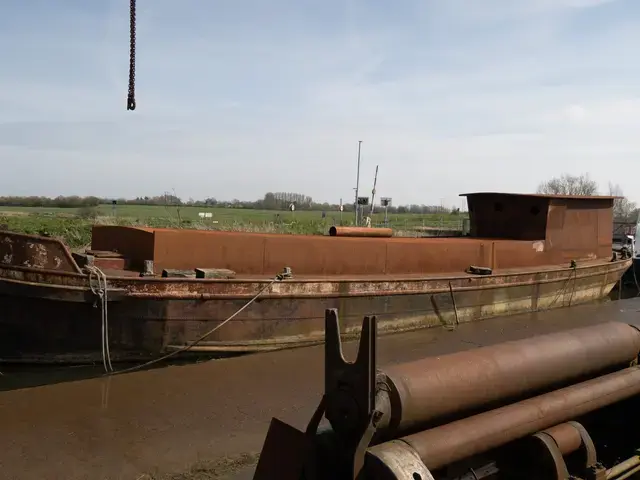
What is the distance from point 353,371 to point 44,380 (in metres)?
6.18

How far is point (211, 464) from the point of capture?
16.1 feet

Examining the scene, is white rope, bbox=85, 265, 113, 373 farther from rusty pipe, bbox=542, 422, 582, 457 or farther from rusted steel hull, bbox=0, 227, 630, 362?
rusty pipe, bbox=542, 422, 582, 457

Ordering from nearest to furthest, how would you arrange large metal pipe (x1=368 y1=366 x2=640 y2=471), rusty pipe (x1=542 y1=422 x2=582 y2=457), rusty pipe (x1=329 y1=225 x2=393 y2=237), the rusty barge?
1. large metal pipe (x1=368 y1=366 x2=640 y2=471)
2. rusty pipe (x1=542 y1=422 x2=582 y2=457)
3. the rusty barge
4. rusty pipe (x1=329 y1=225 x2=393 y2=237)

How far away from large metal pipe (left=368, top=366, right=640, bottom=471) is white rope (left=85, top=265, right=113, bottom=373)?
5748 mm

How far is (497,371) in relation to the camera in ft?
9.89

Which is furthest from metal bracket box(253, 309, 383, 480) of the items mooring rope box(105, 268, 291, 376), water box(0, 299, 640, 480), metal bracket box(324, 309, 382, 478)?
mooring rope box(105, 268, 291, 376)

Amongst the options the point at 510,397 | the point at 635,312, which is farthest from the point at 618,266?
the point at 510,397

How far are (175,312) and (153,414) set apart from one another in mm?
1810

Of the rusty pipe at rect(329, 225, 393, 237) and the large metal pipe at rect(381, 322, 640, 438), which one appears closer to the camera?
the large metal pipe at rect(381, 322, 640, 438)

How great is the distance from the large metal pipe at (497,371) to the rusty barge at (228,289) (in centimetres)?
533

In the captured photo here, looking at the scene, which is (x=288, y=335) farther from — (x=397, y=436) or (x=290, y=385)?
(x=397, y=436)

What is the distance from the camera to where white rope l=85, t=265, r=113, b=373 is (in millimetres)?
7285

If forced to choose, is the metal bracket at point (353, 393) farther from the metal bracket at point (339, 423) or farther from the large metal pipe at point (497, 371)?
the large metal pipe at point (497, 371)

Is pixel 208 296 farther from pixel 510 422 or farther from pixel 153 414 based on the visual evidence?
pixel 510 422
